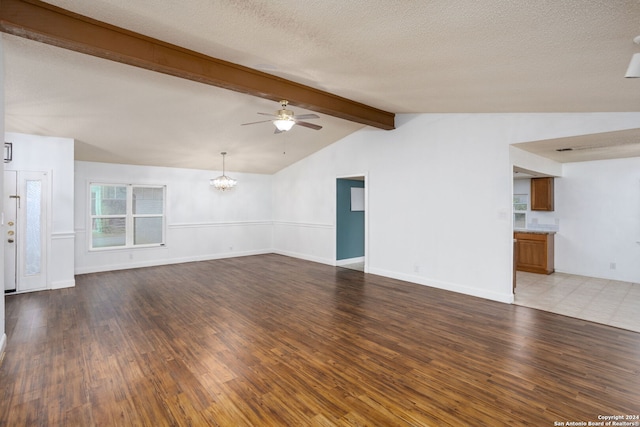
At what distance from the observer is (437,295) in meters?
5.08

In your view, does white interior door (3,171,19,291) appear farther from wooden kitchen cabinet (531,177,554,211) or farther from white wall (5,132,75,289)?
wooden kitchen cabinet (531,177,554,211)

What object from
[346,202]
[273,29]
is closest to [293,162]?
[346,202]

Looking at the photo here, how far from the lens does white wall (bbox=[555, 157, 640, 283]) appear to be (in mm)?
5770

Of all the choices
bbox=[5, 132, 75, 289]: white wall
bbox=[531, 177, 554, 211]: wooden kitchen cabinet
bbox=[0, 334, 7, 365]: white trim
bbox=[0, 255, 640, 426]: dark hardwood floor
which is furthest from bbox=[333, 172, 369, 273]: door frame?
bbox=[0, 334, 7, 365]: white trim

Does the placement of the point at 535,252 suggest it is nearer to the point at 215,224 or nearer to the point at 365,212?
the point at 365,212

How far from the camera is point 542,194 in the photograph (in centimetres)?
676

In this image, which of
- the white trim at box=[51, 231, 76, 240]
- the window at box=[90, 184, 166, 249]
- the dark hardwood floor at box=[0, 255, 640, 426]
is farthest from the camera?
the window at box=[90, 184, 166, 249]

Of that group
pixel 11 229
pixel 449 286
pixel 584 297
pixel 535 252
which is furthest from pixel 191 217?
pixel 584 297

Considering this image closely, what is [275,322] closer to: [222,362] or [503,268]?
[222,362]

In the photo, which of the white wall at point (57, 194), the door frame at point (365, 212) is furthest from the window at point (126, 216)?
the door frame at point (365, 212)

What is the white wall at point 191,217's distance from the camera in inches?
265

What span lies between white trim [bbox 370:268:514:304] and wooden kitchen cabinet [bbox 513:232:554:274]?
2382 millimetres

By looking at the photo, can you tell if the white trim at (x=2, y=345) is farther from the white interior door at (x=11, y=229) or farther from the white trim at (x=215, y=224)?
the white trim at (x=215, y=224)

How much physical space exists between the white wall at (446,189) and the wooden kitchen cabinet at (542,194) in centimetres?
286
